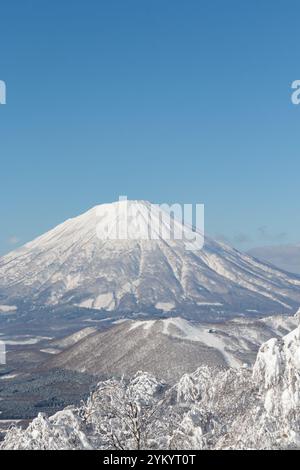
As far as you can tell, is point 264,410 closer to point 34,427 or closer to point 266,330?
point 34,427

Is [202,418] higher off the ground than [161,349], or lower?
higher

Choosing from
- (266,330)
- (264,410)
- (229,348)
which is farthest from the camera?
(266,330)

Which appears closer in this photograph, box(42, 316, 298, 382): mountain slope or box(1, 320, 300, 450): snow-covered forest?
box(1, 320, 300, 450): snow-covered forest

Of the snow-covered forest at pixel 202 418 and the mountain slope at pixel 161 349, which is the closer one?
the snow-covered forest at pixel 202 418

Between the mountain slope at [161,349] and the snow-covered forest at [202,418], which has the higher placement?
the snow-covered forest at [202,418]

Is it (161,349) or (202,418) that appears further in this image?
(161,349)

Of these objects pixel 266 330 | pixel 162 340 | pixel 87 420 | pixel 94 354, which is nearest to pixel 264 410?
pixel 87 420

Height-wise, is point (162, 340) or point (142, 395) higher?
point (142, 395)

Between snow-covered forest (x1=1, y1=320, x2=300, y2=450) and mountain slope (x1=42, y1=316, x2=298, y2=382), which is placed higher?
snow-covered forest (x1=1, y1=320, x2=300, y2=450)
